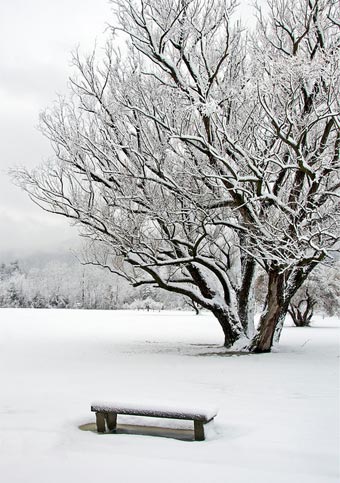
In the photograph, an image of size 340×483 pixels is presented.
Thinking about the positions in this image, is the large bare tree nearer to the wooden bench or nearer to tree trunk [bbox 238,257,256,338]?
tree trunk [bbox 238,257,256,338]

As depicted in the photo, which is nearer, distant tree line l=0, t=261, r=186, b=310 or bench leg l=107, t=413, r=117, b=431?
bench leg l=107, t=413, r=117, b=431

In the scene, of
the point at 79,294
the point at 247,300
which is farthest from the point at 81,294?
the point at 247,300

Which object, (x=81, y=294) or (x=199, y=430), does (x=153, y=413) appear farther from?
(x=81, y=294)

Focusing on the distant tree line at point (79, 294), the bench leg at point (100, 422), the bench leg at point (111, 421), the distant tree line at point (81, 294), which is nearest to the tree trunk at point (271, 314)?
the bench leg at point (111, 421)

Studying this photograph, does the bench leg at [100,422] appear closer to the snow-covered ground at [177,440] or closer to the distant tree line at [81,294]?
the snow-covered ground at [177,440]

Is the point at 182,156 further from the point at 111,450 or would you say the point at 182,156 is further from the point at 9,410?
the point at 111,450

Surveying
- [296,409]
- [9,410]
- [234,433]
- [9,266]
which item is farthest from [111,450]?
[9,266]

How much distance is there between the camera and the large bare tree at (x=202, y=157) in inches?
469

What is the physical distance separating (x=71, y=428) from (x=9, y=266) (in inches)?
5818

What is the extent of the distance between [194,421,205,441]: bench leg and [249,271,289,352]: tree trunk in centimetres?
856

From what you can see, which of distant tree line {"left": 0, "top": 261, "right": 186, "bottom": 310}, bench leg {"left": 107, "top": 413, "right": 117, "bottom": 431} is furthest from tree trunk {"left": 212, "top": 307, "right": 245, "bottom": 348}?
distant tree line {"left": 0, "top": 261, "right": 186, "bottom": 310}

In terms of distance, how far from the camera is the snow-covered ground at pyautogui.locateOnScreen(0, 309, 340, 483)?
4.15 m

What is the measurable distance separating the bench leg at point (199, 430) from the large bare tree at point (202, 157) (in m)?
6.19

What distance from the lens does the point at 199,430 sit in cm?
508
